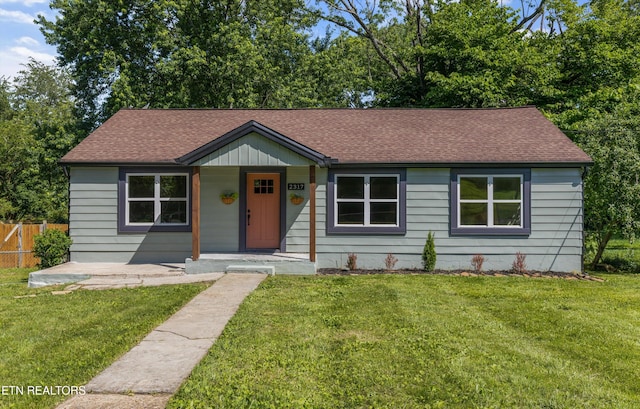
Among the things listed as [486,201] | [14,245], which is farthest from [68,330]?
[14,245]

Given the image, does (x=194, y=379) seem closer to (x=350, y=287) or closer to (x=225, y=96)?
(x=350, y=287)

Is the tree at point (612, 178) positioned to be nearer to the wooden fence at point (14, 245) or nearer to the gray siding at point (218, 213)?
the gray siding at point (218, 213)

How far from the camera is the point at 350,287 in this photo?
8320mm

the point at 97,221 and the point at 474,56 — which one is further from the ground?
the point at 474,56

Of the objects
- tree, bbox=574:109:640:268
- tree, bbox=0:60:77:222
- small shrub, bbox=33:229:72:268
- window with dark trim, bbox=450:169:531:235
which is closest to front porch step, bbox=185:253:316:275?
small shrub, bbox=33:229:72:268

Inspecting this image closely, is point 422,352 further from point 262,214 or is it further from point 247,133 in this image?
point 262,214

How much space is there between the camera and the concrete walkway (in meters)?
3.47

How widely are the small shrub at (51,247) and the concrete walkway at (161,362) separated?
5.60 meters

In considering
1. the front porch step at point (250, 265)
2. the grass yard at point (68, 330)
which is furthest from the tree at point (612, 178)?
the grass yard at point (68, 330)

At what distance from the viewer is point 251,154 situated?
9.46m

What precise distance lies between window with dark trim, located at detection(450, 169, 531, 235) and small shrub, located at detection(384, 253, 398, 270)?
158 centimetres

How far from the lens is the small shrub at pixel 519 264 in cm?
1023

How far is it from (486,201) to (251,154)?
5.81m

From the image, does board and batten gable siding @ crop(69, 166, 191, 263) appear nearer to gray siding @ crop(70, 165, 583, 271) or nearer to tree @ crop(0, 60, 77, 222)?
gray siding @ crop(70, 165, 583, 271)
